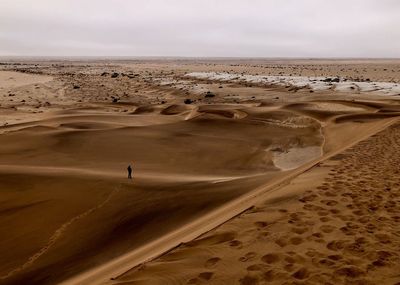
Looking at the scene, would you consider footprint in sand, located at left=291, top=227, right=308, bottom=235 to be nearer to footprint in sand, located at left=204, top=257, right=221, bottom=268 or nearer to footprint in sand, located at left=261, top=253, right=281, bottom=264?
footprint in sand, located at left=261, top=253, right=281, bottom=264

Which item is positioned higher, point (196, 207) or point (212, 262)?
point (212, 262)

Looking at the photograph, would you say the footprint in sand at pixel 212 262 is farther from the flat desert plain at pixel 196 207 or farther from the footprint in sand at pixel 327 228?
the footprint in sand at pixel 327 228

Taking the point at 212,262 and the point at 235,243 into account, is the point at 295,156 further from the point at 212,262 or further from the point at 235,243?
the point at 212,262

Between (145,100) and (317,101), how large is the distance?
12.5m

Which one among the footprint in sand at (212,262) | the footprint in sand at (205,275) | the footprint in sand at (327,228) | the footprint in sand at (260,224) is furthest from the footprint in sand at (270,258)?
the footprint in sand at (327,228)

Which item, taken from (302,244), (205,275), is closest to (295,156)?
(302,244)

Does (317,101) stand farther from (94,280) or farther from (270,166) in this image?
(94,280)

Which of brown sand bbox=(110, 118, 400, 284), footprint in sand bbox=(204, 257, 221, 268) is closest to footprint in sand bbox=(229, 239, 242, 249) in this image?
brown sand bbox=(110, 118, 400, 284)

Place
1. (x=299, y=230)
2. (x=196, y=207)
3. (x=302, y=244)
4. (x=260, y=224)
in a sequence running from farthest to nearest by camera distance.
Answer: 1. (x=196, y=207)
2. (x=260, y=224)
3. (x=299, y=230)
4. (x=302, y=244)

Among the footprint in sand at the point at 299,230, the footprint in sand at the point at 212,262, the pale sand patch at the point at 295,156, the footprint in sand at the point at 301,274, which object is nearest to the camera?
the footprint in sand at the point at 301,274

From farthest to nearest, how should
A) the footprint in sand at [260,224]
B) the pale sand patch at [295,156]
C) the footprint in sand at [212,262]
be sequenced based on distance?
1. the pale sand patch at [295,156]
2. the footprint in sand at [260,224]
3. the footprint in sand at [212,262]

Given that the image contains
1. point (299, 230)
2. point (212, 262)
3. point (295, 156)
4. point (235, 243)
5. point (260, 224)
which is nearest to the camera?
point (212, 262)

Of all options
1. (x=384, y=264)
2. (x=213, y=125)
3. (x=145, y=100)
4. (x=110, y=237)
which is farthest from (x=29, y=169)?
(x=145, y=100)

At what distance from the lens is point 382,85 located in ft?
96.3
